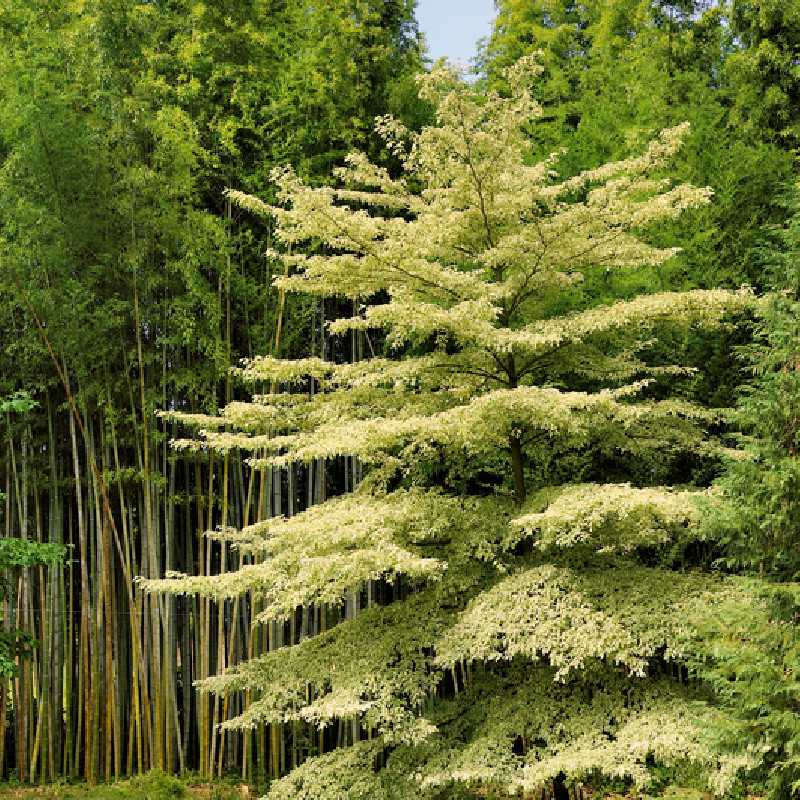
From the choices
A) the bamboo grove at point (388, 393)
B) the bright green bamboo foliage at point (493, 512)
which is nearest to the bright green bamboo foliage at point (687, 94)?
the bamboo grove at point (388, 393)

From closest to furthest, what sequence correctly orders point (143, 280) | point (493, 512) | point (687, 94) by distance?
point (493, 512) → point (143, 280) → point (687, 94)

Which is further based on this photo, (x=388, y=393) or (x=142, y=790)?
(x=142, y=790)

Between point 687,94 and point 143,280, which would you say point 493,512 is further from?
point 687,94

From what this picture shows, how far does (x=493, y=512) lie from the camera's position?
5.30 metres

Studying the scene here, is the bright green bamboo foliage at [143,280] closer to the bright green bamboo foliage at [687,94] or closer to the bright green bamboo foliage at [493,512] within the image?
the bright green bamboo foliage at [687,94]

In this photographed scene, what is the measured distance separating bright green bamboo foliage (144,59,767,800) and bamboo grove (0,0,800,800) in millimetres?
24

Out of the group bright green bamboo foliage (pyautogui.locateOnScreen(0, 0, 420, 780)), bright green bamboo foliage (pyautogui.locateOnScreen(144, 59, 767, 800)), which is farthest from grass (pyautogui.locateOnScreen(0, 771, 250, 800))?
Answer: bright green bamboo foliage (pyautogui.locateOnScreen(144, 59, 767, 800))

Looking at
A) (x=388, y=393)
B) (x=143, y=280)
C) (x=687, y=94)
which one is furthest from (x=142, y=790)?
(x=687, y=94)

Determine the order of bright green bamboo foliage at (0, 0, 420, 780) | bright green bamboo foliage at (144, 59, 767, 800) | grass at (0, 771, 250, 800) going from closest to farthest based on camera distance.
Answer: bright green bamboo foliage at (144, 59, 767, 800) < grass at (0, 771, 250, 800) < bright green bamboo foliage at (0, 0, 420, 780)

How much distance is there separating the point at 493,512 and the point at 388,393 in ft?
3.44

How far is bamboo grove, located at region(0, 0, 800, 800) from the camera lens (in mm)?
4660

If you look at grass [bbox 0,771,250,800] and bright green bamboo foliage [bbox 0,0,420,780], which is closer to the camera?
grass [bbox 0,771,250,800]

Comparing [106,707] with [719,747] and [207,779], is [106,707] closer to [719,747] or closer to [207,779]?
[207,779]

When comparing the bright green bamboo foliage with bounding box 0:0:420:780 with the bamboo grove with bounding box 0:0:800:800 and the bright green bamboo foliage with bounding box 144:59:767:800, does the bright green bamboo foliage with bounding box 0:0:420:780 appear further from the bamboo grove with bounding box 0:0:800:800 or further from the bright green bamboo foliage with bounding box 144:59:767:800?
the bright green bamboo foliage with bounding box 144:59:767:800
